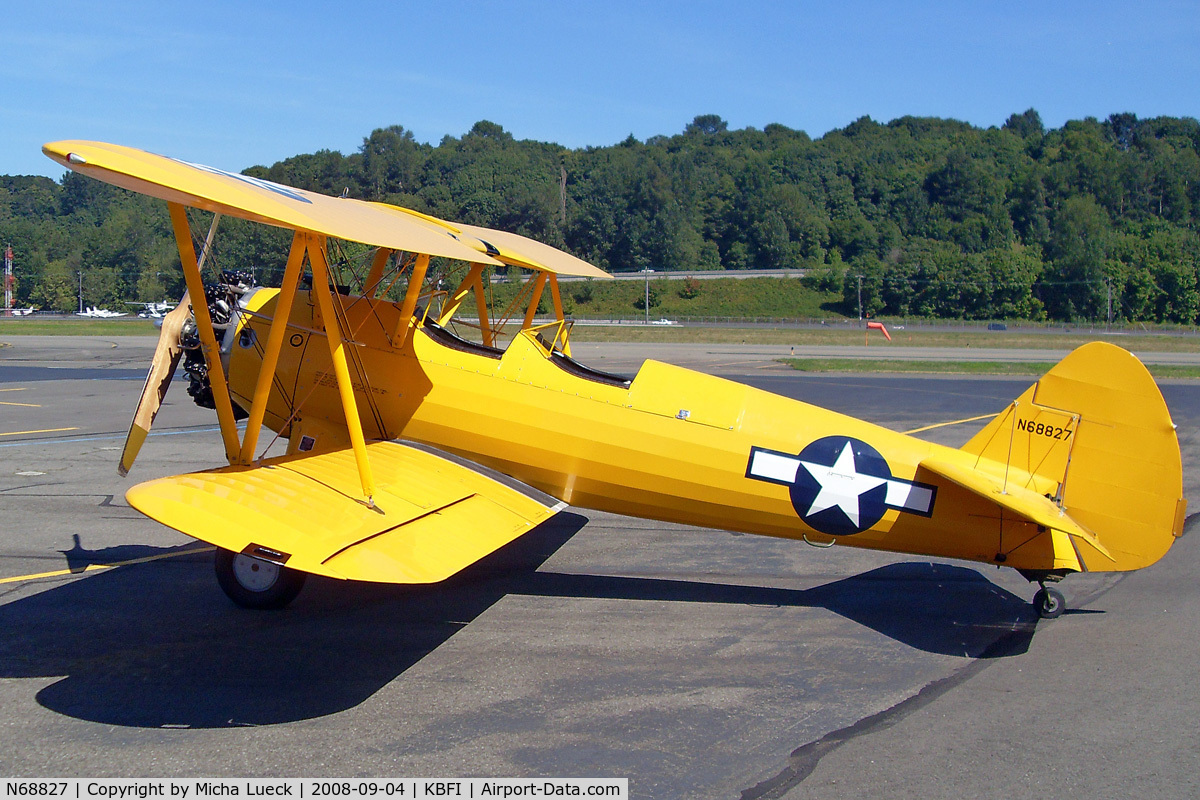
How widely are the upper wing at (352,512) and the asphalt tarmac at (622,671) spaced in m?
0.84

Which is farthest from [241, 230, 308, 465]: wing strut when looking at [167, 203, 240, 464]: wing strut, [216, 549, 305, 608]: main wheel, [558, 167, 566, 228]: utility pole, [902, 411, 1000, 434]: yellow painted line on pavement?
[558, 167, 566, 228]: utility pole

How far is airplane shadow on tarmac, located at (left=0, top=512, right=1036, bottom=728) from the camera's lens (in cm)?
530

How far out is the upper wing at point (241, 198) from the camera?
15.3 ft

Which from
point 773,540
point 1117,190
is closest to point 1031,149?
point 1117,190

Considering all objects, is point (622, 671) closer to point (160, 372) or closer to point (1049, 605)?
point (1049, 605)

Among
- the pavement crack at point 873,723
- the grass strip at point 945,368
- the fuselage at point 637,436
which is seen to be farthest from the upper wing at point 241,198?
the grass strip at point 945,368

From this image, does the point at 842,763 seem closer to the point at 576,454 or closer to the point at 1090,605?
the point at 576,454

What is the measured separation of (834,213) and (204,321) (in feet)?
406

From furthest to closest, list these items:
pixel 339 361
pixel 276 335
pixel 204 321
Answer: pixel 204 321
pixel 276 335
pixel 339 361

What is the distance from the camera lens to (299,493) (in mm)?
5848

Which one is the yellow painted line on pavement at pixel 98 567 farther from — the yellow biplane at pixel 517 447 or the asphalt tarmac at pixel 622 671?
the yellow biplane at pixel 517 447

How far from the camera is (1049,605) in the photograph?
6.80 metres
